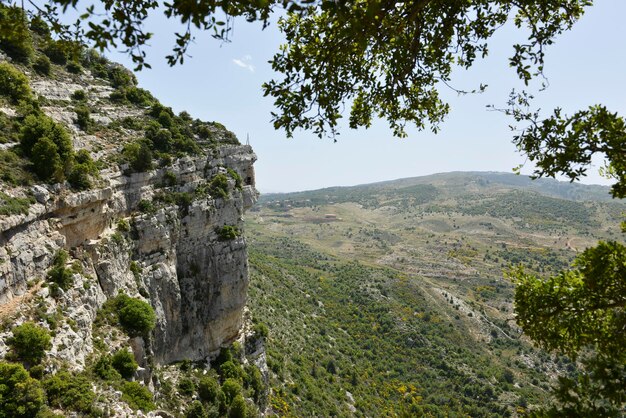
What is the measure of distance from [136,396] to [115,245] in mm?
7977

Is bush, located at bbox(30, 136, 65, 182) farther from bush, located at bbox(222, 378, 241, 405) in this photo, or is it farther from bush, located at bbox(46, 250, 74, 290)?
bush, located at bbox(222, 378, 241, 405)

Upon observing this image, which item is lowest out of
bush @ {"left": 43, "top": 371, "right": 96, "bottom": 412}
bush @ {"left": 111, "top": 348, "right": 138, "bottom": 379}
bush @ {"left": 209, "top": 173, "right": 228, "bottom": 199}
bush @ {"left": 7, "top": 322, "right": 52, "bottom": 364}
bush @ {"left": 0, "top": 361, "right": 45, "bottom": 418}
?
bush @ {"left": 111, "top": 348, "right": 138, "bottom": 379}

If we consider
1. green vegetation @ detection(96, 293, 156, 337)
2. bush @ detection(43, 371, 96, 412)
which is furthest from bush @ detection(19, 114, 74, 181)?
bush @ detection(43, 371, 96, 412)

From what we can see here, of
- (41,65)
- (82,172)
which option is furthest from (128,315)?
(41,65)

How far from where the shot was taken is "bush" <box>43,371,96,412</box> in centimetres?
1118

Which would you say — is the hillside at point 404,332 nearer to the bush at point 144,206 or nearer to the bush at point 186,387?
the bush at point 186,387

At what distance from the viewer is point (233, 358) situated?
2772 cm

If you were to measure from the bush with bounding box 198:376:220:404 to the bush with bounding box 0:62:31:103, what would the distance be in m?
19.5

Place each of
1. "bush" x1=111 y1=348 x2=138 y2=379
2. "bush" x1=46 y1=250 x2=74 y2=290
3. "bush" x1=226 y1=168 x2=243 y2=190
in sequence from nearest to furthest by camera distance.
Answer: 1. "bush" x1=46 y1=250 x2=74 y2=290
2. "bush" x1=111 y1=348 x2=138 y2=379
3. "bush" x1=226 y1=168 x2=243 y2=190

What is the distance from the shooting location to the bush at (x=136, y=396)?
45.8ft

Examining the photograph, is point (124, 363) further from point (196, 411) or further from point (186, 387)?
point (186, 387)

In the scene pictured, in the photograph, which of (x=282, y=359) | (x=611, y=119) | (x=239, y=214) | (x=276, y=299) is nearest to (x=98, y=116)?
(x=239, y=214)

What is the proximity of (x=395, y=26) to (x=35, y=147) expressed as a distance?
1671 cm

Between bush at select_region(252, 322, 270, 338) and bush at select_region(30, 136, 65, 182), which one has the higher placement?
bush at select_region(30, 136, 65, 182)
